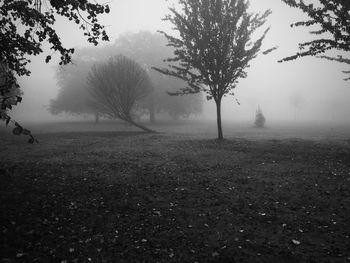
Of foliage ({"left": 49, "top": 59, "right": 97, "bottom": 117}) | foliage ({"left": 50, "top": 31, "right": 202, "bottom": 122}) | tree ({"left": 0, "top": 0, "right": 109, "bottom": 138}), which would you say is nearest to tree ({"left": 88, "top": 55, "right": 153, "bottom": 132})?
foliage ({"left": 50, "top": 31, "right": 202, "bottom": 122})

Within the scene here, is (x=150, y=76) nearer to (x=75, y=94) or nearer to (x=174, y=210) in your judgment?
(x=75, y=94)

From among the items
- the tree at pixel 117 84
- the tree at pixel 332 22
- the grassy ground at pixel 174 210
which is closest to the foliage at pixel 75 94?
the tree at pixel 117 84

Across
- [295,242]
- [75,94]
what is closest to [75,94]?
[75,94]

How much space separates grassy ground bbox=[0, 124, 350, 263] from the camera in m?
6.96

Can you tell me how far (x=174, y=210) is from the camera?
9.25 metres

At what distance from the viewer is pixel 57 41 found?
641cm

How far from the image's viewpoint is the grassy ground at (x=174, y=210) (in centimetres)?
696

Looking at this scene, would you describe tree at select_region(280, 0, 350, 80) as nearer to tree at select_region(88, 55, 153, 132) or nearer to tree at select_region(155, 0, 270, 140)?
tree at select_region(155, 0, 270, 140)

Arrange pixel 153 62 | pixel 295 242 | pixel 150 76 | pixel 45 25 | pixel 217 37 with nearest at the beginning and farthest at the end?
pixel 45 25 → pixel 295 242 → pixel 217 37 → pixel 150 76 → pixel 153 62

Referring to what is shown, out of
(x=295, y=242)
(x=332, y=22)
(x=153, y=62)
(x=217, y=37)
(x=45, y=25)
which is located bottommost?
(x=295, y=242)

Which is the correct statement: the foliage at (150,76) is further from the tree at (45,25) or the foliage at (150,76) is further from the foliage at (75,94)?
the tree at (45,25)

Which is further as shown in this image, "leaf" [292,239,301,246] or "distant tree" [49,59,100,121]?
"distant tree" [49,59,100,121]

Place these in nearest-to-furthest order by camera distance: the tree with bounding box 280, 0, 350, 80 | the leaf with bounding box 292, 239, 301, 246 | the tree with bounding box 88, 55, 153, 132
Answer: the leaf with bounding box 292, 239, 301, 246 < the tree with bounding box 280, 0, 350, 80 < the tree with bounding box 88, 55, 153, 132

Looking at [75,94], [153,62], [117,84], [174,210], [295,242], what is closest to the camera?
[295,242]
